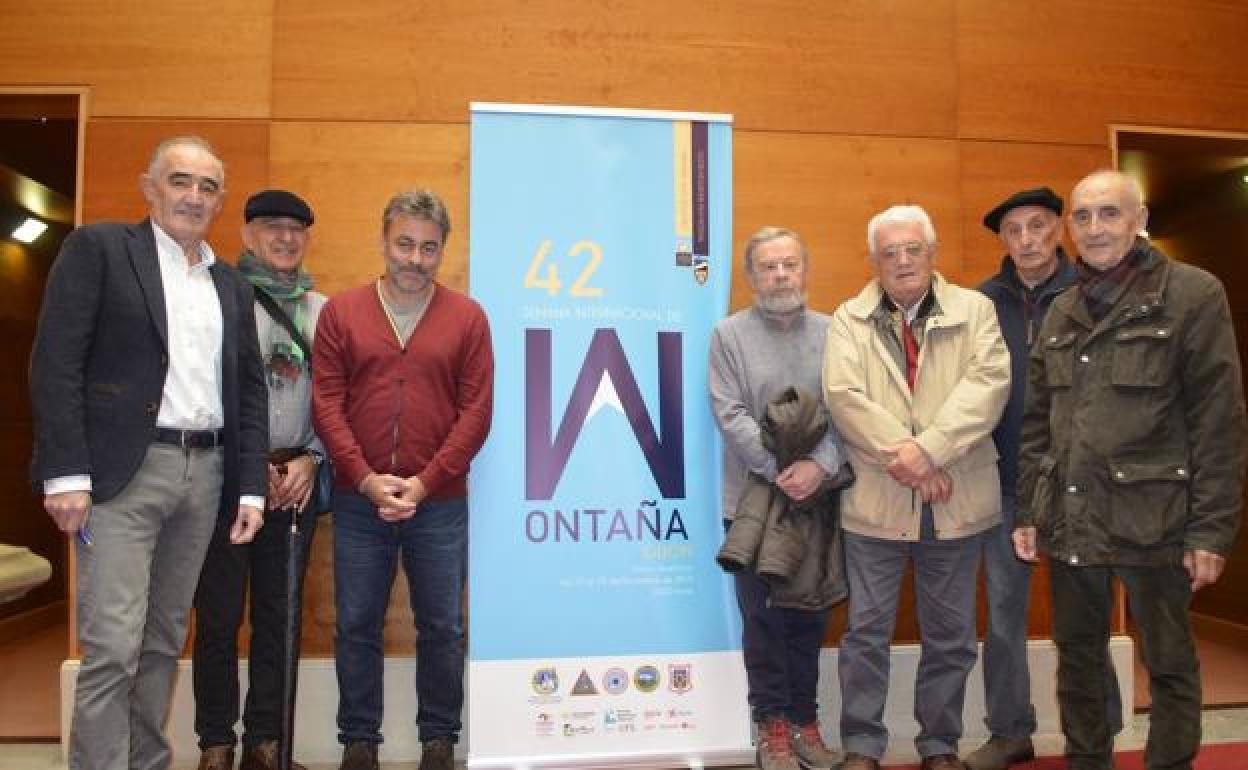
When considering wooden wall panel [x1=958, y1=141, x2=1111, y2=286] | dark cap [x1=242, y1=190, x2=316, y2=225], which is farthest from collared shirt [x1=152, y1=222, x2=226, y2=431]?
wooden wall panel [x1=958, y1=141, x2=1111, y2=286]

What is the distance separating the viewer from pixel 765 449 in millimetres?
2691

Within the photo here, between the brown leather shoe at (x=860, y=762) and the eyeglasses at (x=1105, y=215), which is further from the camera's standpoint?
the brown leather shoe at (x=860, y=762)

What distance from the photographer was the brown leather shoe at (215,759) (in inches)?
104

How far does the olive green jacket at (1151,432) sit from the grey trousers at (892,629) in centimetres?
40

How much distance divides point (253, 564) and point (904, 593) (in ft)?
7.61

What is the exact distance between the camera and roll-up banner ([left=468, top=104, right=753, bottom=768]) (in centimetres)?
281

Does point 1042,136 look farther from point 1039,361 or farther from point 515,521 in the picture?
point 515,521

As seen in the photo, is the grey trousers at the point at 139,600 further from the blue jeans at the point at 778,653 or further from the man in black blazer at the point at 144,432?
the blue jeans at the point at 778,653

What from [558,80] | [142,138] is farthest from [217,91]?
[558,80]

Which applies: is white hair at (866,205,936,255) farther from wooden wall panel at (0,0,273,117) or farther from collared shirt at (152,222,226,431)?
wooden wall panel at (0,0,273,117)

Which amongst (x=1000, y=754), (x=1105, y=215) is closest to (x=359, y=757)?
(x=1000, y=754)

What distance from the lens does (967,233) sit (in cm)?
345

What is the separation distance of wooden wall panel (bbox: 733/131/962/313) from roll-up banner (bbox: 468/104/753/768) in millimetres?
305

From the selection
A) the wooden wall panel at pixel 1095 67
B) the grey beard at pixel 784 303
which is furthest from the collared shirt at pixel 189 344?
the wooden wall panel at pixel 1095 67
